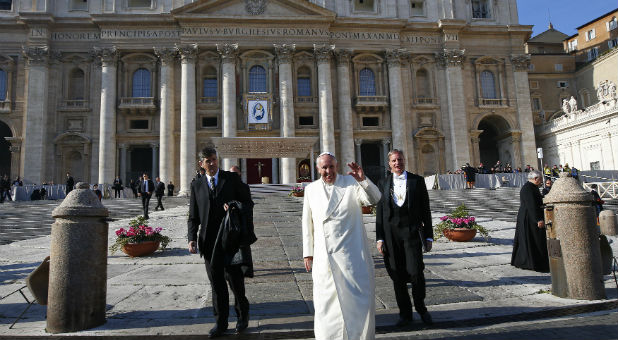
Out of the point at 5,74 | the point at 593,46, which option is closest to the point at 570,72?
the point at 593,46

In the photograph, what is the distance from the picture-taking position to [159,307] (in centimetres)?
516

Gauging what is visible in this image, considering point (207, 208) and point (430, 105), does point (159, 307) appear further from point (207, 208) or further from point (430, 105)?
point (430, 105)

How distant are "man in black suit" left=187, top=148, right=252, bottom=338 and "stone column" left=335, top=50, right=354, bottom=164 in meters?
27.9

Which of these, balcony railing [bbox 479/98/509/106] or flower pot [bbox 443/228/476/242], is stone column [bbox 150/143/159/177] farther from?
balcony railing [bbox 479/98/509/106]

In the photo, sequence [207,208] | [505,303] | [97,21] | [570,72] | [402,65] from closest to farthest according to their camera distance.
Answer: [207,208]
[505,303]
[97,21]
[402,65]
[570,72]

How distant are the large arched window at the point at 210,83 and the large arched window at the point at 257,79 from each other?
2.98m

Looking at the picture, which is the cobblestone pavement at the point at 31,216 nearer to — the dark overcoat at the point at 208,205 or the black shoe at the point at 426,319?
the dark overcoat at the point at 208,205

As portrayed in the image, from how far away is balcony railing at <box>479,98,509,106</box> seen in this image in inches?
1366

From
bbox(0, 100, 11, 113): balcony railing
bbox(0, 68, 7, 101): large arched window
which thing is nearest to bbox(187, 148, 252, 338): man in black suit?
bbox(0, 100, 11, 113): balcony railing

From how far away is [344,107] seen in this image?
32.7m

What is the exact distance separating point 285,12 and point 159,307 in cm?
3102

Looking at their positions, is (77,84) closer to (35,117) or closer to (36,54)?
(36,54)

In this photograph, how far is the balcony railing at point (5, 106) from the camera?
30344 millimetres

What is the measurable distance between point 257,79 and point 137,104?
31.3 feet
